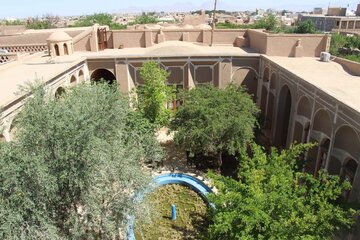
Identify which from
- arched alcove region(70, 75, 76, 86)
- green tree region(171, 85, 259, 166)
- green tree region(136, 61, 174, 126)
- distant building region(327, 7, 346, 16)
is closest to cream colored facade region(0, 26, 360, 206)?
arched alcove region(70, 75, 76, 86)

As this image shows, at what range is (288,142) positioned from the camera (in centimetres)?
1608

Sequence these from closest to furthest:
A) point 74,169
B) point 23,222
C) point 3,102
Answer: point 23,222
point 74,169
point 3,102

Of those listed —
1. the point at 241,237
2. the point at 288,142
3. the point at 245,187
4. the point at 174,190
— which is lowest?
the point at 174,190

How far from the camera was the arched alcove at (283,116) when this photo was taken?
1714 cm

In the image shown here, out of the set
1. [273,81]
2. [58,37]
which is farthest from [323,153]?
[58,37]

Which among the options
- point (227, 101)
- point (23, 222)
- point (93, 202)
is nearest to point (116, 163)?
point (93, 202)

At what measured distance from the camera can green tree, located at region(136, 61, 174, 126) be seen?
55.4 feet

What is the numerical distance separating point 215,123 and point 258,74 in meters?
9.21

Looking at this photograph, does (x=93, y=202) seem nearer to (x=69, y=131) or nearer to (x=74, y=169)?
(x=74, y=169)

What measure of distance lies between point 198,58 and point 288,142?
8.81 metres

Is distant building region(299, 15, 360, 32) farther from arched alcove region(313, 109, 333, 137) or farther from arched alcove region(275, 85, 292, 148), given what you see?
arched alcove region(313, 109, 333, 137)

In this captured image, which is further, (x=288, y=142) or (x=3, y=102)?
(x=288, y=142)

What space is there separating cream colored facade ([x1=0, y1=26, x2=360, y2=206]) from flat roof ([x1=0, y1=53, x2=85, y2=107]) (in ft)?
0.17

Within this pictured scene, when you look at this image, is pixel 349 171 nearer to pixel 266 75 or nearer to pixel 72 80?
pixel 266 75
